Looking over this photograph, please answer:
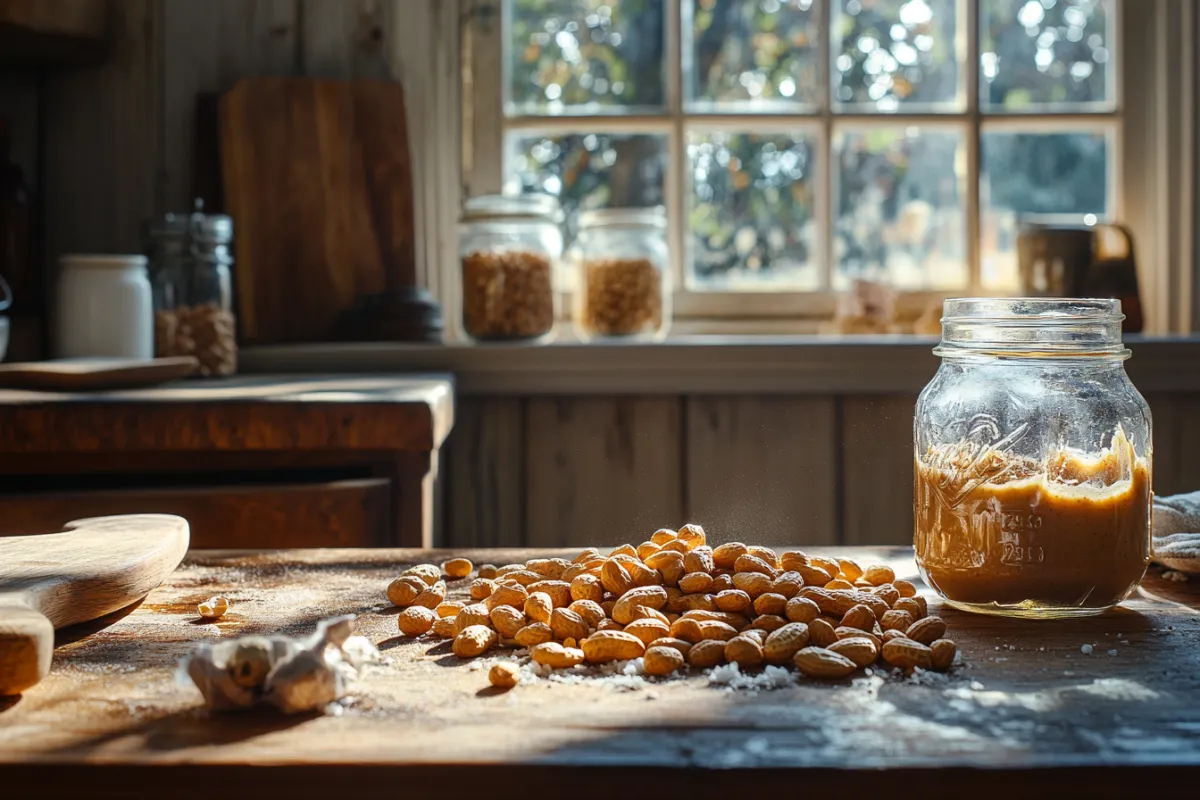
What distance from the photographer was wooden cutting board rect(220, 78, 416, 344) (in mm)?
1955

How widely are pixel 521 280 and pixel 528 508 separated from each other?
0.36 m

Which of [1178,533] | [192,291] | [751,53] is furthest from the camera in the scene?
[751,53]

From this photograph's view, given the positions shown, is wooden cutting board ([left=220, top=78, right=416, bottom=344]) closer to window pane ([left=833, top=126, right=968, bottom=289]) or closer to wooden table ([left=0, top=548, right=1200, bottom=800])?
window pane ([left=833, top=126, right=968, bottom=289])

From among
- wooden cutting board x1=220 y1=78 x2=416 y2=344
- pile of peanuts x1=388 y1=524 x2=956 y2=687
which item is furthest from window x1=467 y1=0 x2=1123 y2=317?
pile of peanuts x1=388 y1=524 x2=956 y2=687

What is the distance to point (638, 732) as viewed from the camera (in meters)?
0.57

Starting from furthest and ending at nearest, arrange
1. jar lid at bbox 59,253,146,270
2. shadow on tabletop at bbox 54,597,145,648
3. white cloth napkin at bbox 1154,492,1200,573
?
jar lid at bbox 59,253,146,270 → white cloth napkin at bbox 1154,492,1200,573 → shadow on tabletop at bbox 54,597,145,648

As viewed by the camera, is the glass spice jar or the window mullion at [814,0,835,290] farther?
the window mullion at [814,0,835,290]

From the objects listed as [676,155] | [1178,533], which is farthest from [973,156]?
[1178,533]

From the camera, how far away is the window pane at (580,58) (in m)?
2.13

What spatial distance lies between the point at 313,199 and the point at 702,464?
778 millimetres

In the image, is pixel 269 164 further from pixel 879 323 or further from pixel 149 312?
pixel 879 323

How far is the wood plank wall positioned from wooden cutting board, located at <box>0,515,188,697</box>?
0.99 metres

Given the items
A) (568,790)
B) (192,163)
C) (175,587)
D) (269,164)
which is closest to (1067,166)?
(269,164)

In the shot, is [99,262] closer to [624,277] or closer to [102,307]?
[102,307]
